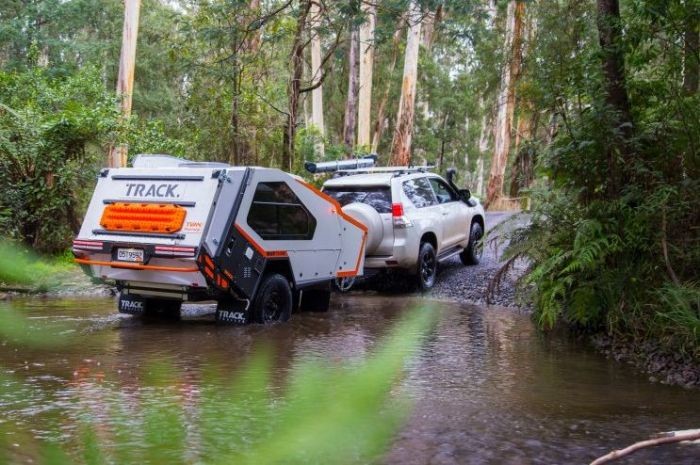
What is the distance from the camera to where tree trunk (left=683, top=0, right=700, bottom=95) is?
8.25m

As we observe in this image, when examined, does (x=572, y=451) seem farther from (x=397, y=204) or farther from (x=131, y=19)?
(x=131, y=19)

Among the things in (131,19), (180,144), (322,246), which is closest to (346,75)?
(131,19)

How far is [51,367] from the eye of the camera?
727 cm

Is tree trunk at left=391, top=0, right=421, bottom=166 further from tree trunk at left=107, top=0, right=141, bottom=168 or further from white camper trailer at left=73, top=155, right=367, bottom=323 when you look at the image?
white camper trailer at left=73, top=155, right=367, bottom=323

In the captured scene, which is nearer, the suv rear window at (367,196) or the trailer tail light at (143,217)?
the trailer tail light at (143,217)

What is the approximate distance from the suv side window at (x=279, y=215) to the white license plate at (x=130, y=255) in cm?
137

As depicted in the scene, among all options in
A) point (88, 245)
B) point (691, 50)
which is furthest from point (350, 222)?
point (691, 50)

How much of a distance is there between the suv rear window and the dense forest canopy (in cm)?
249

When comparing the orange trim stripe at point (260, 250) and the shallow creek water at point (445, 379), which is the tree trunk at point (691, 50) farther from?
the orange trim stripe at point (260, 250)

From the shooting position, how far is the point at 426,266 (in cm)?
1330

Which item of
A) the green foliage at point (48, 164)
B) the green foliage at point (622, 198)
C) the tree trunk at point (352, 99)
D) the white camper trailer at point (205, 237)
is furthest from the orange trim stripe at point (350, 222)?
the tree trunk at point (352, 99)

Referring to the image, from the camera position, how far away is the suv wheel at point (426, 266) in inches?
515

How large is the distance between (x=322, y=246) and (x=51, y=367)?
4463 millimetres

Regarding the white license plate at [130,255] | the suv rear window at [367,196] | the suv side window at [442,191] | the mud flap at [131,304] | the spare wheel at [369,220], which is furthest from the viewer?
the suv side window at [442,191]
